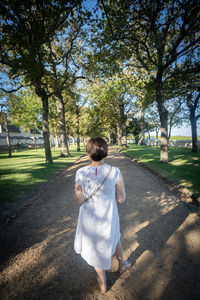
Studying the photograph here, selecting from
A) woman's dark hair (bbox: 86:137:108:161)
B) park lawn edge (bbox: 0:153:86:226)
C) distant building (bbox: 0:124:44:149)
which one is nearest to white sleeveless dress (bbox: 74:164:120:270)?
woman's dark hair (bbox: 86:137:108:161)

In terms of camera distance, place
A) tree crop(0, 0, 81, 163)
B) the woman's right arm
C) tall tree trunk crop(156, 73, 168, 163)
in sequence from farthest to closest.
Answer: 1. tall tree trunk crop(156, 73, 168, 163)
2. tree crop(0, 0, 81, 163)
3. the woman's right arm

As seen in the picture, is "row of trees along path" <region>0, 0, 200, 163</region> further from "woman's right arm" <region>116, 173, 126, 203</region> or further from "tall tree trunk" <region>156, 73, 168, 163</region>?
"woman's right arm" <region>116, 173, 126, 203</region>

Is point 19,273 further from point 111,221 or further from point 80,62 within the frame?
point 80,62

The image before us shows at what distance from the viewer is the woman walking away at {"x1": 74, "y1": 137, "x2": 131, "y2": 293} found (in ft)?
5.99

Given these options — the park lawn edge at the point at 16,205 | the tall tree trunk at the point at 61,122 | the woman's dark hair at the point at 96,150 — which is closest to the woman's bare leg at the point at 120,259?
the woman's dark hair at the point at 96,150

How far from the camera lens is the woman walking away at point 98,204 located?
5.99 feet

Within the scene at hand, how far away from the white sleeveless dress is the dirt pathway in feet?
1.92

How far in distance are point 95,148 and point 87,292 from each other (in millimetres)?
2135

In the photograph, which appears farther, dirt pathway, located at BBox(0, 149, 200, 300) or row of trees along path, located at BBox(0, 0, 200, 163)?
row of trees along path, located at BBox(0, 0, 200, 163)

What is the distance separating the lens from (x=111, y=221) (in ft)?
6.22

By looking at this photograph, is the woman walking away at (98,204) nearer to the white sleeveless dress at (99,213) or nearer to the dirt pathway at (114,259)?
the white sleeveless dress at (99,213)

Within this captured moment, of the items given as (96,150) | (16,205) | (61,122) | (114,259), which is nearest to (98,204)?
(96,150)

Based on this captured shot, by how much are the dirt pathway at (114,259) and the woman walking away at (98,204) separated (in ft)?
1.64

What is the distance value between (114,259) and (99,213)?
4.42 ft
